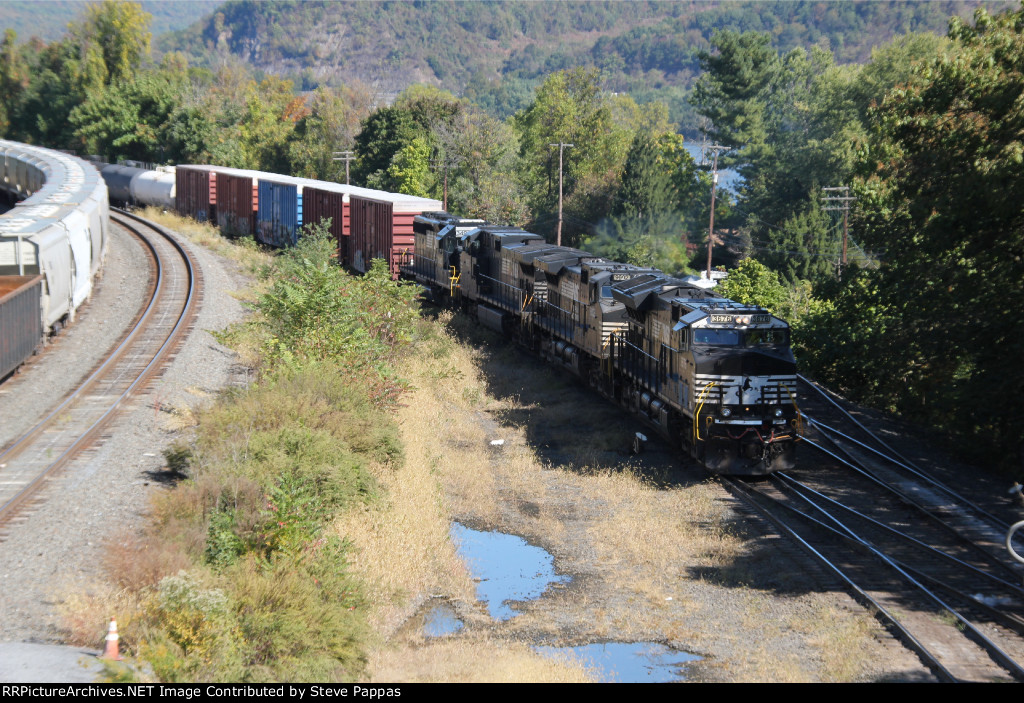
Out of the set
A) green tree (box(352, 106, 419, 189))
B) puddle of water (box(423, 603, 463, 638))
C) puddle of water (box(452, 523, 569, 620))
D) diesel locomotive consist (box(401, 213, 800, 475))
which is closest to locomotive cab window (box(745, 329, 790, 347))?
diesel locomotive consist (box(401, 213, 800, 475))

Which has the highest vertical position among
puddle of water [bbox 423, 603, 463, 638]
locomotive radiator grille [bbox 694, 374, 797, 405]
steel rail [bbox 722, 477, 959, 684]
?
locomotive radiator grille [bbox 694, 374, 797, 405]

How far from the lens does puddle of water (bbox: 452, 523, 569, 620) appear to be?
15039 mm

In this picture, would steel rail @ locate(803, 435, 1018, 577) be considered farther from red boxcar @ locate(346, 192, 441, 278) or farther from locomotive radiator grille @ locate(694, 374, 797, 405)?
red boxcar @ locate(346, 192, 441, 278)

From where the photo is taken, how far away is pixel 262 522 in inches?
534

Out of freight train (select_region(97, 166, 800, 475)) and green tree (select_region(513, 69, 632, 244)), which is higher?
green tree (select_region(513, 69, 632, 244))

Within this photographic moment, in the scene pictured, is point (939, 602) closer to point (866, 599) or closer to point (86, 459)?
point (866, 599)

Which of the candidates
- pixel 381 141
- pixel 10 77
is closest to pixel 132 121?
pixel 381 141

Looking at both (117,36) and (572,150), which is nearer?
(572,150)

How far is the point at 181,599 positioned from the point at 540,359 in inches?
827

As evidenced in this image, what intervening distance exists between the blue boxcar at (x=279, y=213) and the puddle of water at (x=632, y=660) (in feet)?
107

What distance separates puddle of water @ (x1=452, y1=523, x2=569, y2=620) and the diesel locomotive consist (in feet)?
15.4

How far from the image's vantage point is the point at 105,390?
2158cm

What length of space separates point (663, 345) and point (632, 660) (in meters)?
9.79

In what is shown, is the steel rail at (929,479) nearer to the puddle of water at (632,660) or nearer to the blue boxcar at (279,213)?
the puddle of water at (632,660)
